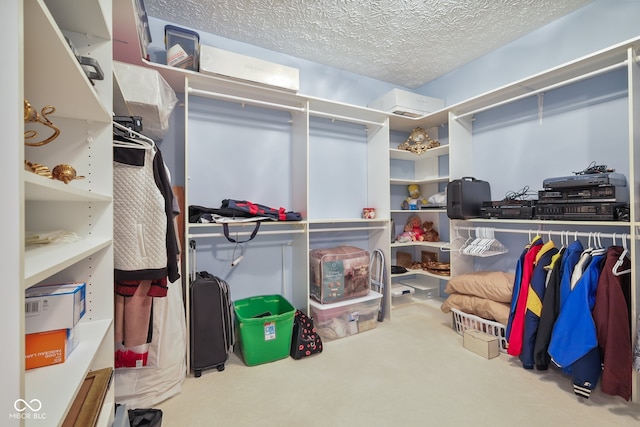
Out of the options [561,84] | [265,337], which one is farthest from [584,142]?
[265,337]

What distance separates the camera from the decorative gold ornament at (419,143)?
3113 mm

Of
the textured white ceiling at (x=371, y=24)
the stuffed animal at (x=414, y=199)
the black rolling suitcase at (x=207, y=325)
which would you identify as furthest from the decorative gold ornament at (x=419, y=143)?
the black rolling suitcase at (x=207, y=325)

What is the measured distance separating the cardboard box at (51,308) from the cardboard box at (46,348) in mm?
18

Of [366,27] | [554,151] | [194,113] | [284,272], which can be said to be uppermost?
[366,27]

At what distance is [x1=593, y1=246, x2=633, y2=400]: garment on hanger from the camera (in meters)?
1.65

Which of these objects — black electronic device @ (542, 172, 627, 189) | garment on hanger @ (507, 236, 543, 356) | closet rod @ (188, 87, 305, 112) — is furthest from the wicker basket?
closet rod @ (188, 87, 305, 112)

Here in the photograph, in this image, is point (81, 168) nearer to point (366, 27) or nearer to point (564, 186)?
point (366, 27)

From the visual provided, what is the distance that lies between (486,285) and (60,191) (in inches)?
110

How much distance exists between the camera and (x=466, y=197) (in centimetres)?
263

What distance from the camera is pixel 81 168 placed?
1.17m

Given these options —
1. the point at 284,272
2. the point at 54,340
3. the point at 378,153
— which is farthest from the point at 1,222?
the point at 378,153

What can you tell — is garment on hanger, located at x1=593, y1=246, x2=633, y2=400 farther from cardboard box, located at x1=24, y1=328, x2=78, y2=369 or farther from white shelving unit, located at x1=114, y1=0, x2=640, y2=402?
cardboard box, located at x1=24, y1=328, x2=78, y2=369

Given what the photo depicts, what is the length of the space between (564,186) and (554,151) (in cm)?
55

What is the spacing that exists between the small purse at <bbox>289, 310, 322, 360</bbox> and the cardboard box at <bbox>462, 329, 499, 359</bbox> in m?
1.22
